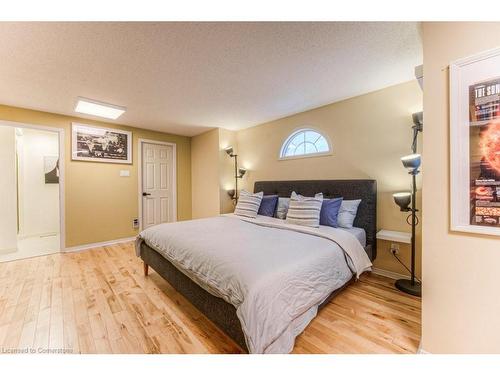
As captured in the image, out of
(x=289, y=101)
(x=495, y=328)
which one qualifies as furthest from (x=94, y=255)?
(x=495, y=328)

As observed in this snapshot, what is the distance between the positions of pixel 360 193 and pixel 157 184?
3.94 metres

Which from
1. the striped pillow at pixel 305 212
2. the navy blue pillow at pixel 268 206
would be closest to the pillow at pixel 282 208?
the navy blue pillow at pixel 268 206

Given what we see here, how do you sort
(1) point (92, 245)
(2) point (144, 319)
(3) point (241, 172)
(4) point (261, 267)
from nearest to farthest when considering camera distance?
(4) point (261, 267), (2) point (144, 319), (1) point (92, 245), (3) point (241, 172)

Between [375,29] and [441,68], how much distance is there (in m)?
0.59

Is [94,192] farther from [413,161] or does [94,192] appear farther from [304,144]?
[413,161]

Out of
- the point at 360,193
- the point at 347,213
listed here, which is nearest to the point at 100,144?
the point at 347,213

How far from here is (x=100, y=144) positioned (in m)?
3.69

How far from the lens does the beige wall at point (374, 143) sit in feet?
7.69

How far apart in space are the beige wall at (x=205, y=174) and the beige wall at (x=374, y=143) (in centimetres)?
161

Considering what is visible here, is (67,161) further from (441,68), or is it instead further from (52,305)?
(441,68)

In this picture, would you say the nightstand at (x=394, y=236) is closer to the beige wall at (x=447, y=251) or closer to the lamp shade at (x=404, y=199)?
the lamp shade at (x=404, y=199)

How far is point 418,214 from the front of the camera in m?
2.28

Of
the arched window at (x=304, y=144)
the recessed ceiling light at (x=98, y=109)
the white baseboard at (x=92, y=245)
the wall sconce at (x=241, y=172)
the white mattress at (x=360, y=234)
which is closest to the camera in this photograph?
the white mattress at (x=360, y=234)

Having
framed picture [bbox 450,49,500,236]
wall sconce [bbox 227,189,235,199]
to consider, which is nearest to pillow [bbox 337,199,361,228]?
framed picture [bbox 450,49,500,236]
